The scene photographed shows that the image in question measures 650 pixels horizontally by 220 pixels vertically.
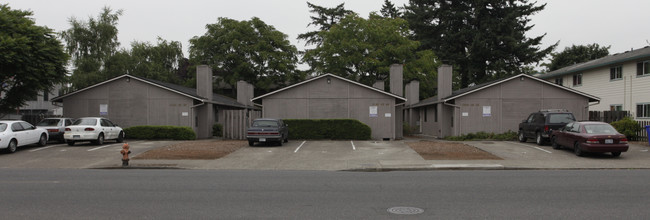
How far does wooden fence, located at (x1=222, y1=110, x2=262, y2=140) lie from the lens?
87.4 feet

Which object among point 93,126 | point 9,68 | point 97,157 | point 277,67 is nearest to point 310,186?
point 97,157

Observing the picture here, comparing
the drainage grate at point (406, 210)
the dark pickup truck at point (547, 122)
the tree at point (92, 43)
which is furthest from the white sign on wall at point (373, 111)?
the tree at point (92, 43)

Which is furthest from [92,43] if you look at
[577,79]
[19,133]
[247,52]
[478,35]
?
[577,79]

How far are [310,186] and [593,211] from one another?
17.9ft

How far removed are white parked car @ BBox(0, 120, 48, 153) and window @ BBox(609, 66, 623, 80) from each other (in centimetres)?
3554

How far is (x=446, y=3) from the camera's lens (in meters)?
47.6

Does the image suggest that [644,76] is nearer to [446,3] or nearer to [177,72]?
[446,3]

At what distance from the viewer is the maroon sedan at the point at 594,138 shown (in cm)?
1598

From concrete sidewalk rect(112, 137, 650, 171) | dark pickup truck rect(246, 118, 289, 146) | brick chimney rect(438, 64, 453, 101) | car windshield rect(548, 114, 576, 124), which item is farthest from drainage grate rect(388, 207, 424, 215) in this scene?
brick chimney rect(438, 64, 453, 101)

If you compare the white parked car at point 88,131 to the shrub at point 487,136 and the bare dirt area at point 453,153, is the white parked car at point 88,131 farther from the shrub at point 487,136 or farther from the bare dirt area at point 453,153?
the shrub at point 487,136

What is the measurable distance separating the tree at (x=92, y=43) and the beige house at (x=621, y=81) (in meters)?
43.3

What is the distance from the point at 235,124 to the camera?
2678cm

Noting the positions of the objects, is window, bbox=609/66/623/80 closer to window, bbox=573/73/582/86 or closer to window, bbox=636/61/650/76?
window, bbox=636/61/650/76

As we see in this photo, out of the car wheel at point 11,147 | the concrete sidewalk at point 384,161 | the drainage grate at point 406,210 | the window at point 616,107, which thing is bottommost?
the concrete sidewalk at point 384,161
